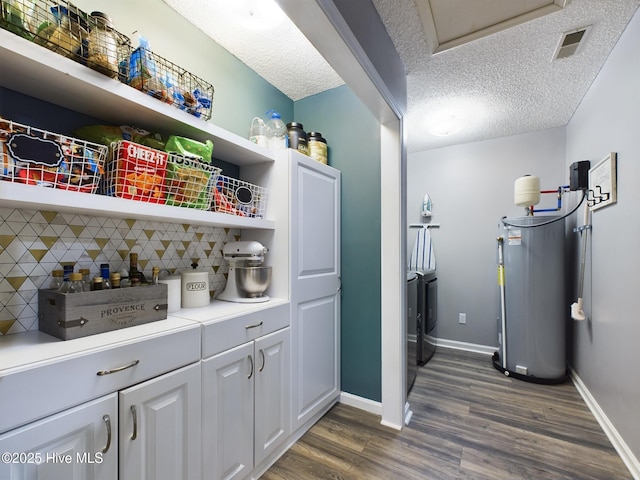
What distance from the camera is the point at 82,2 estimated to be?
123cm

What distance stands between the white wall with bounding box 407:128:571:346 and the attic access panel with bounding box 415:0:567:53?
1.90 m

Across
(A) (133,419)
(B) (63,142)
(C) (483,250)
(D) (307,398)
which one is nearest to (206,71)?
(B) (63,142)

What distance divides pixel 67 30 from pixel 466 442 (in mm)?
2745

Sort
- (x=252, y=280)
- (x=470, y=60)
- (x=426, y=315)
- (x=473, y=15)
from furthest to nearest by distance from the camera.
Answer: (x=426, y=315), (x=470, y=60), (x=252, y=280), (x=473, y=15)

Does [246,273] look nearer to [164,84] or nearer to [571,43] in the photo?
[164,84]

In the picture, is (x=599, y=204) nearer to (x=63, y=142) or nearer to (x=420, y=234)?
(x=420, y=234)

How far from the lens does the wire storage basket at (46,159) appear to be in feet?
2.81

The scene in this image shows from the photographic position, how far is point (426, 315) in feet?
9.94

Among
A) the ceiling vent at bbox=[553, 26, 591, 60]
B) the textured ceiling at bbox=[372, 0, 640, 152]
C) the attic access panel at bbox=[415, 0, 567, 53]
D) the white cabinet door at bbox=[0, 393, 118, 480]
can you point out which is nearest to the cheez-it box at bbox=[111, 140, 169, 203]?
the white cabinet door at bbox=[0, 393, 118, 480]

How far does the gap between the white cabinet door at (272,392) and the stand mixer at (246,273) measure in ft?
0.85

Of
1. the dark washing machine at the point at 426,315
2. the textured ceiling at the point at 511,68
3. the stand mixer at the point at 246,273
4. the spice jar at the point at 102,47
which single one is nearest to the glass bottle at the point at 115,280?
Result: the stand mixer at the point at 246,273

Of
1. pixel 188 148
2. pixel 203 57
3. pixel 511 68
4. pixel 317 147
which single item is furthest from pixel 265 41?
pixel 511 68

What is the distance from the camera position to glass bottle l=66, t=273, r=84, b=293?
1090 millimetres

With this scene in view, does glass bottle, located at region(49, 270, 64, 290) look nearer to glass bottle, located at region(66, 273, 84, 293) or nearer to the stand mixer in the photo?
glass bottle, located at region(66, 273, 84, 293)
